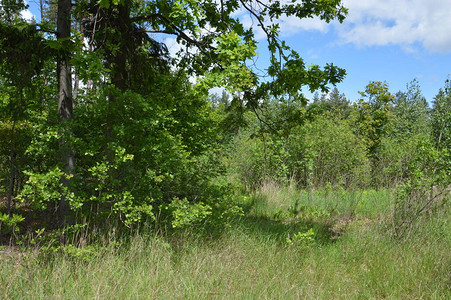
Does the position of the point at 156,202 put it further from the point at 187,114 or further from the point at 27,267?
the point at 187,114

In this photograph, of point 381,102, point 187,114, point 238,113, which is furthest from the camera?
point 381,102

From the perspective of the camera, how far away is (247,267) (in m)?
3.89

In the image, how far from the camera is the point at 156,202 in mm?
4844

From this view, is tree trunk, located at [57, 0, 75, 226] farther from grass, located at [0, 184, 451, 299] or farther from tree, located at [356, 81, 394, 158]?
tree, located at [356, 81, 394, 158]

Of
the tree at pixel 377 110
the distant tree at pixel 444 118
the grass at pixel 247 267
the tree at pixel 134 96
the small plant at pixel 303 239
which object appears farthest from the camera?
the tree at pixel 377 110

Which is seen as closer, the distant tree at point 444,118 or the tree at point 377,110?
the distant tree at point 444,118

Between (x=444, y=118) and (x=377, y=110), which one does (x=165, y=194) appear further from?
(x=377, y=110)

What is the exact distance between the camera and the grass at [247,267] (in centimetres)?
296

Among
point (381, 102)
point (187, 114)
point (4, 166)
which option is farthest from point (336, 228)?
point (381, 102)

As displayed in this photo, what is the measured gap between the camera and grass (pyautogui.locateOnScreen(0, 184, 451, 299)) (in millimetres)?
2965

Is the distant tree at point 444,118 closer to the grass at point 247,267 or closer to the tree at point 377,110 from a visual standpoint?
the grass at point 247,267

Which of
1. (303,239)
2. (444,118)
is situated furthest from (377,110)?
(303,239)

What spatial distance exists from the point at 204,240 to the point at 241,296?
1643 millimetres

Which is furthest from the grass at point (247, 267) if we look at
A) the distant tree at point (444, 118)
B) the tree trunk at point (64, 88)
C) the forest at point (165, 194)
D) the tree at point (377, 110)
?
the tree at point (377, 110)
